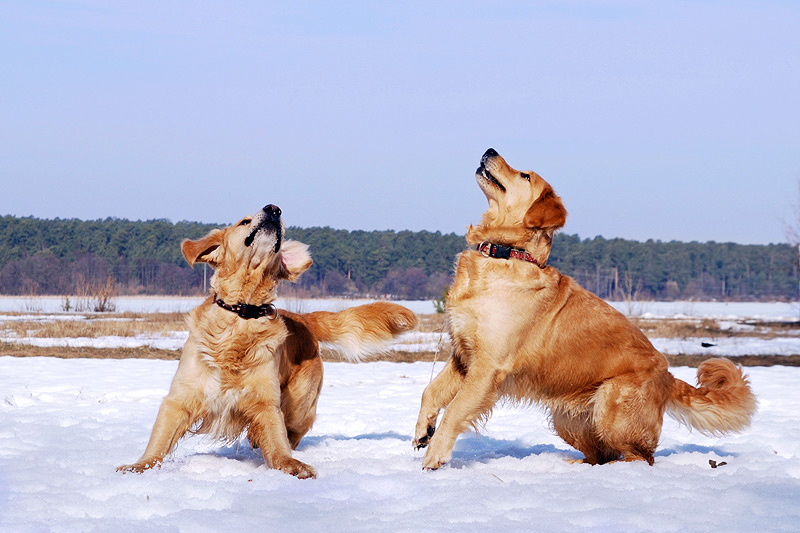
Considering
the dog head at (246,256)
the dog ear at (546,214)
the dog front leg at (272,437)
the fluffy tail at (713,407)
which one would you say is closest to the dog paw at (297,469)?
the dog front leg at (272,437)

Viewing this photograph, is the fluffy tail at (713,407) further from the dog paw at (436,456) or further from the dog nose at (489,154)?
the dog nose at (489,154)

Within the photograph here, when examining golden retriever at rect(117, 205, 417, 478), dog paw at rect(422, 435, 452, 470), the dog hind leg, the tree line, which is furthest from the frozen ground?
dog paw at rect(422, 435, 452, 470)

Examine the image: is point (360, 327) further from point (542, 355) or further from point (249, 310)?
point (542, 355)

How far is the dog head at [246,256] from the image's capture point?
4.69 metres

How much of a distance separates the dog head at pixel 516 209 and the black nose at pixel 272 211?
1.22 m

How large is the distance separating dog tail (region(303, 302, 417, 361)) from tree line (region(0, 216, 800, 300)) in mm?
52164

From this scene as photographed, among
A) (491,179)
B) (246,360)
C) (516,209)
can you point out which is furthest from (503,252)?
(246,360)

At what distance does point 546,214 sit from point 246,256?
1.86 m

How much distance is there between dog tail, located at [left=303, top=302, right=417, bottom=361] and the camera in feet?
18.5

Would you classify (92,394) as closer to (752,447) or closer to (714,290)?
(752,447)

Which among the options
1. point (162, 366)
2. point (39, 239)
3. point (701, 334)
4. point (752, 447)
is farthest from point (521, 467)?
point (39, 239)

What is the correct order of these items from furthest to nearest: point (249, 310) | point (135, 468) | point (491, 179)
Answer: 1. point (491, 179)
2. point (249, 310)
3. point (135, 468)

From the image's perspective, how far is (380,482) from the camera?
379 cm

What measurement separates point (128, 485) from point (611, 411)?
272 cm
